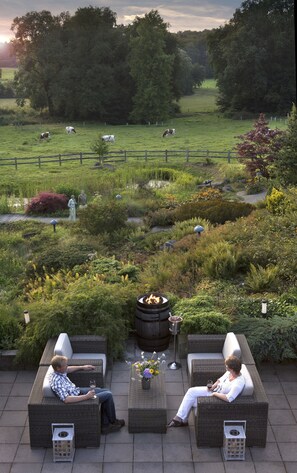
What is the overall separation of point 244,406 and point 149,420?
127 centimetres

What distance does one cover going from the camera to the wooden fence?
34.0m

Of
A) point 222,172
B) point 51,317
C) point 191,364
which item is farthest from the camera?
point 222,172

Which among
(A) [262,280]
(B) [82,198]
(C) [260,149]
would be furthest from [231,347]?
(C) [260,149]

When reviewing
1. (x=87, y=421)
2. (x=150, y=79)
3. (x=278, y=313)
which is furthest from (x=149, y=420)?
(x=150, y=79)

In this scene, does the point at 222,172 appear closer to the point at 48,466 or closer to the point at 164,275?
the point at 164,275

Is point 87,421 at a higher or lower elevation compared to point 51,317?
lower

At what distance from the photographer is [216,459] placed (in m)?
6.82

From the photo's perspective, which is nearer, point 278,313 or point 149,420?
point 149,420

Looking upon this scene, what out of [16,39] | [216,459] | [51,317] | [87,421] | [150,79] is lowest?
[216,459]

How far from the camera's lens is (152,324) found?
30.4 ft

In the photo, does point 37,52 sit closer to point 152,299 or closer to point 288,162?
point 288,162

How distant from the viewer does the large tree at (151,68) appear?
178ft

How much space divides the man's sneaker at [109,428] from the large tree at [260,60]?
2089 inches

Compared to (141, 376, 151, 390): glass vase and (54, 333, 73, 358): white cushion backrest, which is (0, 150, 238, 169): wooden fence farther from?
(141, 376, 151, 390): glass vase
